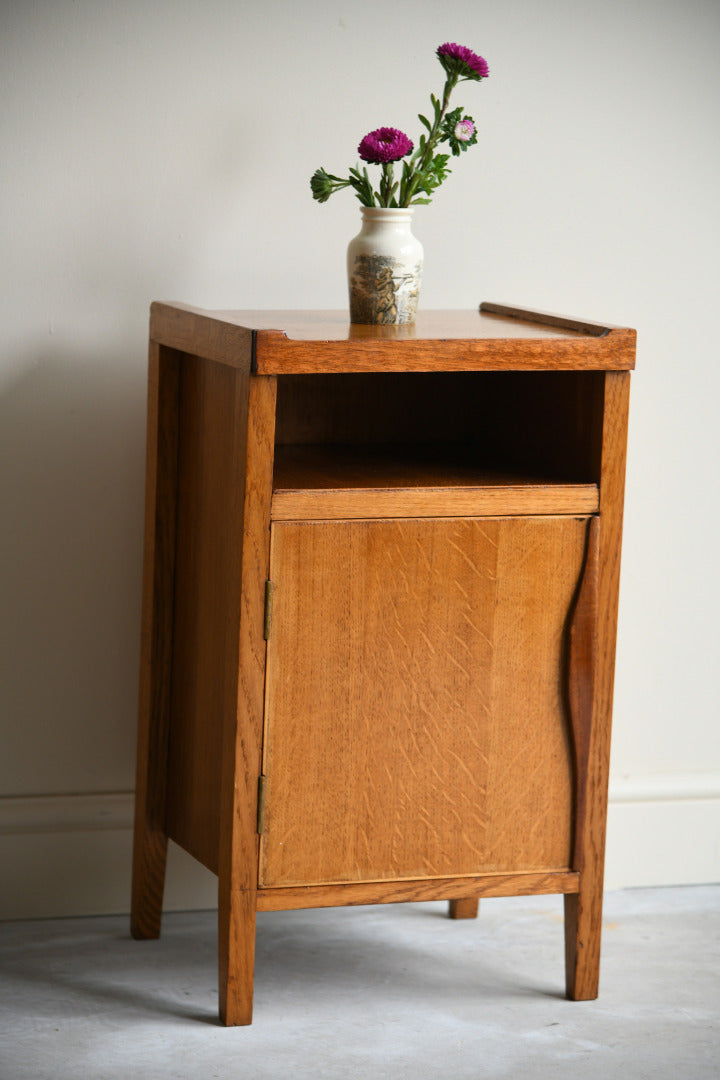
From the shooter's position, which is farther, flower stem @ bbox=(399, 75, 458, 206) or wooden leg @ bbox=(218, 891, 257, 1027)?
flower stem @ bbox=(399, 75, 458, 206)

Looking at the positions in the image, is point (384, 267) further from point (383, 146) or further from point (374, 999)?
point (374, 999)

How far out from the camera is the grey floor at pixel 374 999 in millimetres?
1638

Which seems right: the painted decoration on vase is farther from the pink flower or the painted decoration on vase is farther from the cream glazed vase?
the pink flower

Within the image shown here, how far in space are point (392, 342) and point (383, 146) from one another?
31 cm

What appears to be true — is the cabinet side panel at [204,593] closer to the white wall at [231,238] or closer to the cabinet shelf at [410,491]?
the cabinet shelf at [410,491]

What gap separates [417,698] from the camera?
1669 mm

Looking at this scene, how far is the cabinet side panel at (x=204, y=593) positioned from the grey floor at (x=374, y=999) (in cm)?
20

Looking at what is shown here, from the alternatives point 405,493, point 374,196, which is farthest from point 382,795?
point 374,196

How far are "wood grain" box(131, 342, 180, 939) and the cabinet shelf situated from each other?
0.17 m

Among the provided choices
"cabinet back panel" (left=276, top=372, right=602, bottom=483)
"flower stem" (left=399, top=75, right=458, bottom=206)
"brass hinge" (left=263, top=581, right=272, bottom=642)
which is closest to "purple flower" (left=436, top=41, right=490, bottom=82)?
"flower stem" (left=399, top=75, right=458, bottom=206)

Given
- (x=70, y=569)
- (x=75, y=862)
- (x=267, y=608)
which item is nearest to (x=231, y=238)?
(x=70, y=569)

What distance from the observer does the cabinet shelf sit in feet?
5.23

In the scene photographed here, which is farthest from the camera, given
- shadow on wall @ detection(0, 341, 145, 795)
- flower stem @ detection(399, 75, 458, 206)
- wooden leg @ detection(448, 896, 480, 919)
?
wooden leg @ detection(448, 896, 480, 919)

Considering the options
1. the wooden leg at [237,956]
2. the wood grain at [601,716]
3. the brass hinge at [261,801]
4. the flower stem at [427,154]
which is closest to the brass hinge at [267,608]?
the brass hinge at [261,801]
